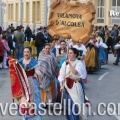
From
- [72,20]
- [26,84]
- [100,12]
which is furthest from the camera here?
[100,12]

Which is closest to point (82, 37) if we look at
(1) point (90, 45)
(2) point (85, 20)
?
(2) point (85, 20)

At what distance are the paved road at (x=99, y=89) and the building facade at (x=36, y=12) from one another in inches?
787

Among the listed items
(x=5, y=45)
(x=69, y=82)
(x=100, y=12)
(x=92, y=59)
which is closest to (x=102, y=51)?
(x=92, y=59)

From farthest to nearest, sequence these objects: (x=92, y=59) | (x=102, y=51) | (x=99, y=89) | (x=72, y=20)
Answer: (x=102, y=51) → (x=92, y=59) → (x=99, y=89) → (x=72, y=20)

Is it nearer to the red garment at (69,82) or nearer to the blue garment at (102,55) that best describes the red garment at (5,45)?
the blue garment at (102,55)

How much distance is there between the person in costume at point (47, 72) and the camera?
487 inches

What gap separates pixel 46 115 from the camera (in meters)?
11.7

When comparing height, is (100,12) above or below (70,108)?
above

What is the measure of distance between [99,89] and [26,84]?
6.07 metres

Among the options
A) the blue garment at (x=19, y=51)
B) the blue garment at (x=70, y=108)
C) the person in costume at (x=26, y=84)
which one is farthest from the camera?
the blue garment at (x=19, y=51)

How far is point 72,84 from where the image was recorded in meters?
10.4

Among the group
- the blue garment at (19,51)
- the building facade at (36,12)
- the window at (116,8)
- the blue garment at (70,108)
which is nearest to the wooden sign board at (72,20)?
the blue garment at (70,108)

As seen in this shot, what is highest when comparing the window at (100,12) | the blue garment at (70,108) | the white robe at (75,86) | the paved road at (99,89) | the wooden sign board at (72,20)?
the window at (100,12)

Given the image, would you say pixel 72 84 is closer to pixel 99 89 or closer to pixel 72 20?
pixel 72 20
